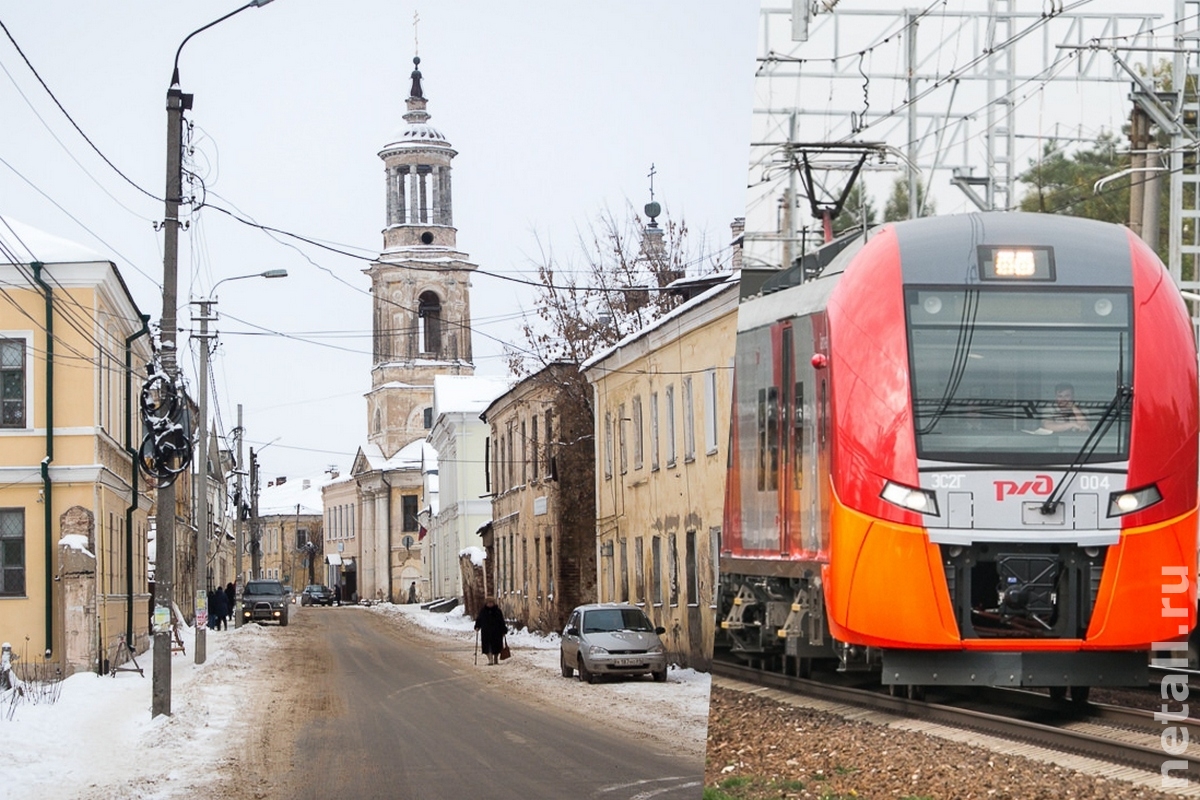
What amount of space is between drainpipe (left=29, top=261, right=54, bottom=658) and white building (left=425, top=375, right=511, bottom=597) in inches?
51.8

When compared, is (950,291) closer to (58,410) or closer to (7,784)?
(58,410)

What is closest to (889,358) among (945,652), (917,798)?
(945,652)

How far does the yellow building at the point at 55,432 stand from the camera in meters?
2.50

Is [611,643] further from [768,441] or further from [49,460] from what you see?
[49,460]

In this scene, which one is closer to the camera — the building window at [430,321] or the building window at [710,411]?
the building window at [710,411]

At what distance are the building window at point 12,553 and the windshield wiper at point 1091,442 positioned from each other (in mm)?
1501

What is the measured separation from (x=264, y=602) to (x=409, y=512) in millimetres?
51183

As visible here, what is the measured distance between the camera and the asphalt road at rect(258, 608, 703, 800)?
10.9 feet

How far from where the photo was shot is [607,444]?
349 cm

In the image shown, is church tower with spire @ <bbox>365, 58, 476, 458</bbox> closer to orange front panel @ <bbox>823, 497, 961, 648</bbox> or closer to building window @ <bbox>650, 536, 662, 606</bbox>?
building window @ <bbox>650, 536, 662, 606</bbox>

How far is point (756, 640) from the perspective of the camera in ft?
8.55

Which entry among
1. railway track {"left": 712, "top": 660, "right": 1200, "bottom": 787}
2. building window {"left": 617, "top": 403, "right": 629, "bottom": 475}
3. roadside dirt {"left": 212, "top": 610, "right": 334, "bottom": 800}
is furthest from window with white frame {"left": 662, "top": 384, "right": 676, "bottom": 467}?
roadside dirt {"left": 212, "top": 610, "right": 334, "bottom": 800}

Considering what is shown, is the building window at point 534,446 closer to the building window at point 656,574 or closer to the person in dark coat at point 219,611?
the building window at point 656,574

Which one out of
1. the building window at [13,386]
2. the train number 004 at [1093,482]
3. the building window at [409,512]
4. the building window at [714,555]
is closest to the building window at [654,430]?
the building window at [714,555]
